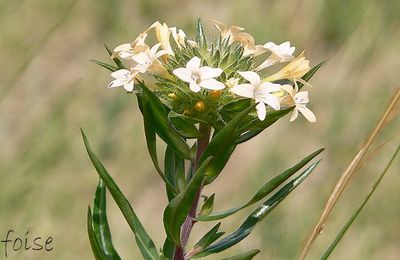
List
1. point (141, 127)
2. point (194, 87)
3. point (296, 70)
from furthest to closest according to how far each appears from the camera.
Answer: point (141, 127), point (296, 70), point (194, 87)

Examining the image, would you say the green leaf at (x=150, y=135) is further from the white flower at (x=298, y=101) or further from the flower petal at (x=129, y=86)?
the white flower at (x=298, y=101)

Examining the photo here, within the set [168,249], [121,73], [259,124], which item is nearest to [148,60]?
[121,73]

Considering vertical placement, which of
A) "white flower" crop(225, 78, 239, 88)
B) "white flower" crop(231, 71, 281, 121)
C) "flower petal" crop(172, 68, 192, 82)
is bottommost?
"white flower" crop(231, 71, 281, 121)

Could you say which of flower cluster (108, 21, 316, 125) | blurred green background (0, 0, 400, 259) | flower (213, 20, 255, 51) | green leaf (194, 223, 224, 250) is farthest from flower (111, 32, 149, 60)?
blurred green background (0, 0, 400, 259)

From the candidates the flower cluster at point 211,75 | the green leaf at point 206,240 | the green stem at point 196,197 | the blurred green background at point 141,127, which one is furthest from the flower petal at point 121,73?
the blurred green background at point 141,127

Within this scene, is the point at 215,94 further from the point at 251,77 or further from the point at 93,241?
the point at 93,241

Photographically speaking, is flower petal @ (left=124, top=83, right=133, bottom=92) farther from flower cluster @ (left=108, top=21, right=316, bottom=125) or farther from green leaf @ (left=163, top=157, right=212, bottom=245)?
green leaf @ (left=163, top=157, right=212, bottom=245)

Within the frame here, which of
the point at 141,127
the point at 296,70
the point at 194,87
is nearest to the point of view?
the point at 194,87
